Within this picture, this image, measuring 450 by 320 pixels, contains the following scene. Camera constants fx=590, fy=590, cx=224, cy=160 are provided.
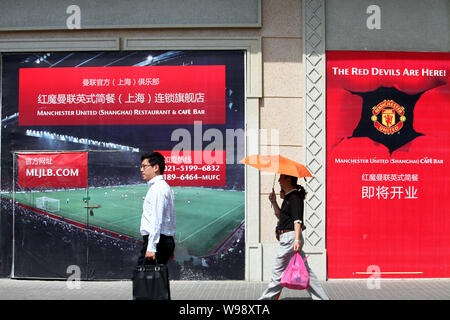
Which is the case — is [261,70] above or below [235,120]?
above

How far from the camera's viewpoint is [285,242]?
7168 millimetres

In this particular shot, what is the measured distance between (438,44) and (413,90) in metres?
0.88

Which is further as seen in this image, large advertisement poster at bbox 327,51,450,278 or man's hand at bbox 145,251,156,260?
large advertisement poster at bbox 327,51,450,278

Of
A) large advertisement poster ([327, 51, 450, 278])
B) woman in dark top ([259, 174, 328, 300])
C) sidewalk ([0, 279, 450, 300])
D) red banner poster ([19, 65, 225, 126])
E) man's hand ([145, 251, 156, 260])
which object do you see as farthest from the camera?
red banner poster ([19, 65, 225, 126])

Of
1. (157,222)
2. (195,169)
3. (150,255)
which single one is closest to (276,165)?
(157,222)

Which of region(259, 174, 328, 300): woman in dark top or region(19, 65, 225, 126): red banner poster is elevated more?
region(19, 65, 225, 126): red banner poster

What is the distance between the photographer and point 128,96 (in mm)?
9922

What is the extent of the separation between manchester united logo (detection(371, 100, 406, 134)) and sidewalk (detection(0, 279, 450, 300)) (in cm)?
254

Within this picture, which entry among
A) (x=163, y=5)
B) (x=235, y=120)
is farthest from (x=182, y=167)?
(x=163, y=5)

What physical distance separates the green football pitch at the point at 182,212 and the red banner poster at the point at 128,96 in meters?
1.19

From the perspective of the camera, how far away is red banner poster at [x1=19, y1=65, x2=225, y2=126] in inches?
389

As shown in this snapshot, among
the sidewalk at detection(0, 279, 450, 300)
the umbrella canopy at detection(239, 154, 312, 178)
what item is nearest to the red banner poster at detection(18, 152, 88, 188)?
the sidewalk at detection(0, 279, 450, 300)

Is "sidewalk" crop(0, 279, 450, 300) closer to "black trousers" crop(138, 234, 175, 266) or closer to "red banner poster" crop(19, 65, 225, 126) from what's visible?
"black trousers" crop(138, 234, 175, 266)
